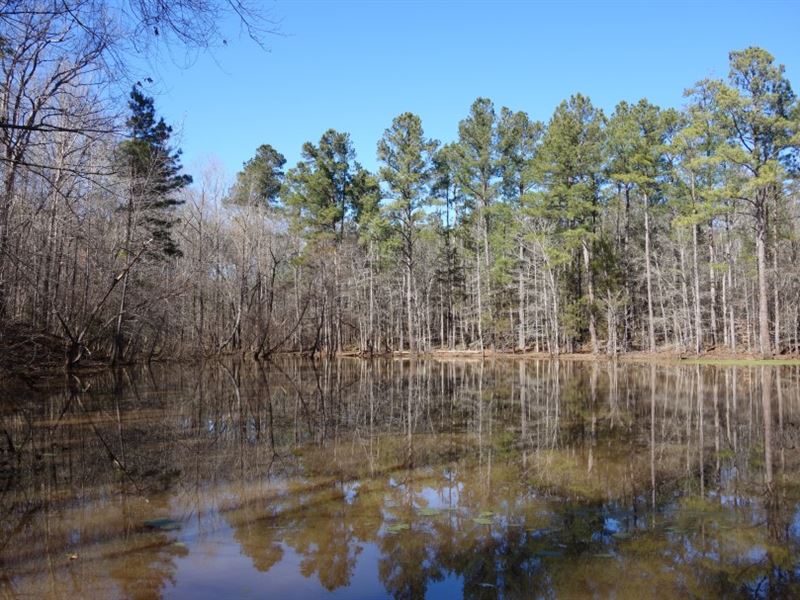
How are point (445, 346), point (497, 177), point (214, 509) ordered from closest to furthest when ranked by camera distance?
point (214, 509) < point (497, 177) < point (445, 346)

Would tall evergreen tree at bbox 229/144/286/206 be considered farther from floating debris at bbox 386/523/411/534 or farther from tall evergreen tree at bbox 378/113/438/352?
floating debris at bbox 386/523/411/534

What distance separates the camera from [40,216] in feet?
59.4

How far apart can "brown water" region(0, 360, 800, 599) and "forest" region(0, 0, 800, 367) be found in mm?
12474

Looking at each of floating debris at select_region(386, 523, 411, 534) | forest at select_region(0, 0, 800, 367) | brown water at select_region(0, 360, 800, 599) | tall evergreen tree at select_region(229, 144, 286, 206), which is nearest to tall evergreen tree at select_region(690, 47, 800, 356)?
forest at select_region(0, 0, 800, 367)

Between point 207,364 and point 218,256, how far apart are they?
9457 mm

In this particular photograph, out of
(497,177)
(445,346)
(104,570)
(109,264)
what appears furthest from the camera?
(445,346)

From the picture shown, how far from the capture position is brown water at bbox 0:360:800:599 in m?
4.31

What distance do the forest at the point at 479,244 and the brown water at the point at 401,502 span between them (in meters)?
12.5

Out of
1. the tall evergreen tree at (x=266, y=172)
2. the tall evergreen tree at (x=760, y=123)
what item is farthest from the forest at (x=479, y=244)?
the tall evergreen tree at (x=266, y=172)

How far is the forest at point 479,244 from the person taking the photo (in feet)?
80.9

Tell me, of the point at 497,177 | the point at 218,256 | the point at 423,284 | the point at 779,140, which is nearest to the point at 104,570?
the point at 779,140

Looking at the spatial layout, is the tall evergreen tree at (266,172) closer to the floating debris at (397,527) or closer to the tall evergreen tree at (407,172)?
the tall evergreen tree at (407,172)

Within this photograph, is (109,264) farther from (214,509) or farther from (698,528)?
(698,528)

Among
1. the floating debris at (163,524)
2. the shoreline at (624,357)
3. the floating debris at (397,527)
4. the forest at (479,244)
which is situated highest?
the forest at (479,244)
